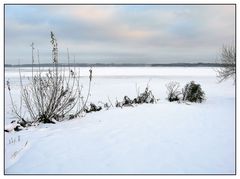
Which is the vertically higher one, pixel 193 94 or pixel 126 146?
pixel 193 94

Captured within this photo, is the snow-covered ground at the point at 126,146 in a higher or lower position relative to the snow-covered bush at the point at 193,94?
lower

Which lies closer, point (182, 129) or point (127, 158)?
point (127, 158)

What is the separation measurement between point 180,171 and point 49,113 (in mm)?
4905

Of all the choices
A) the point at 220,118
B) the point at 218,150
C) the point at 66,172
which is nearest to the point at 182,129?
the point at 218,150

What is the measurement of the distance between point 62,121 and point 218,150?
4.52 meters

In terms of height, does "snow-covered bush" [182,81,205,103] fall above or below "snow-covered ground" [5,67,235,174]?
above

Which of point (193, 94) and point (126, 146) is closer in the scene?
point (126, 146)

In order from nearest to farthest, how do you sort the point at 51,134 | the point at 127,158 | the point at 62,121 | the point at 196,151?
the point at 127,158 < the point at 196,151 < the point at 51,134 < the point at 62,121

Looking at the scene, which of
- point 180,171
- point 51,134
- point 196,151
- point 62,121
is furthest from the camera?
point 62,121

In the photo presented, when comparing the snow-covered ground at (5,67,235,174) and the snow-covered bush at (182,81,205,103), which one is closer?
the snow-covered ground at (5,67,235,174)

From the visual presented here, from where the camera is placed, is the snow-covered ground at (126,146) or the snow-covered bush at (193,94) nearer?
the snow-covered ground at (126,146)

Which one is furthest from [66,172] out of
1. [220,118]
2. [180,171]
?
[220,118]

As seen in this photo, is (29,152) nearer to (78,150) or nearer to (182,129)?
(78,150)

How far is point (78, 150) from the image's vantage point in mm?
5402
